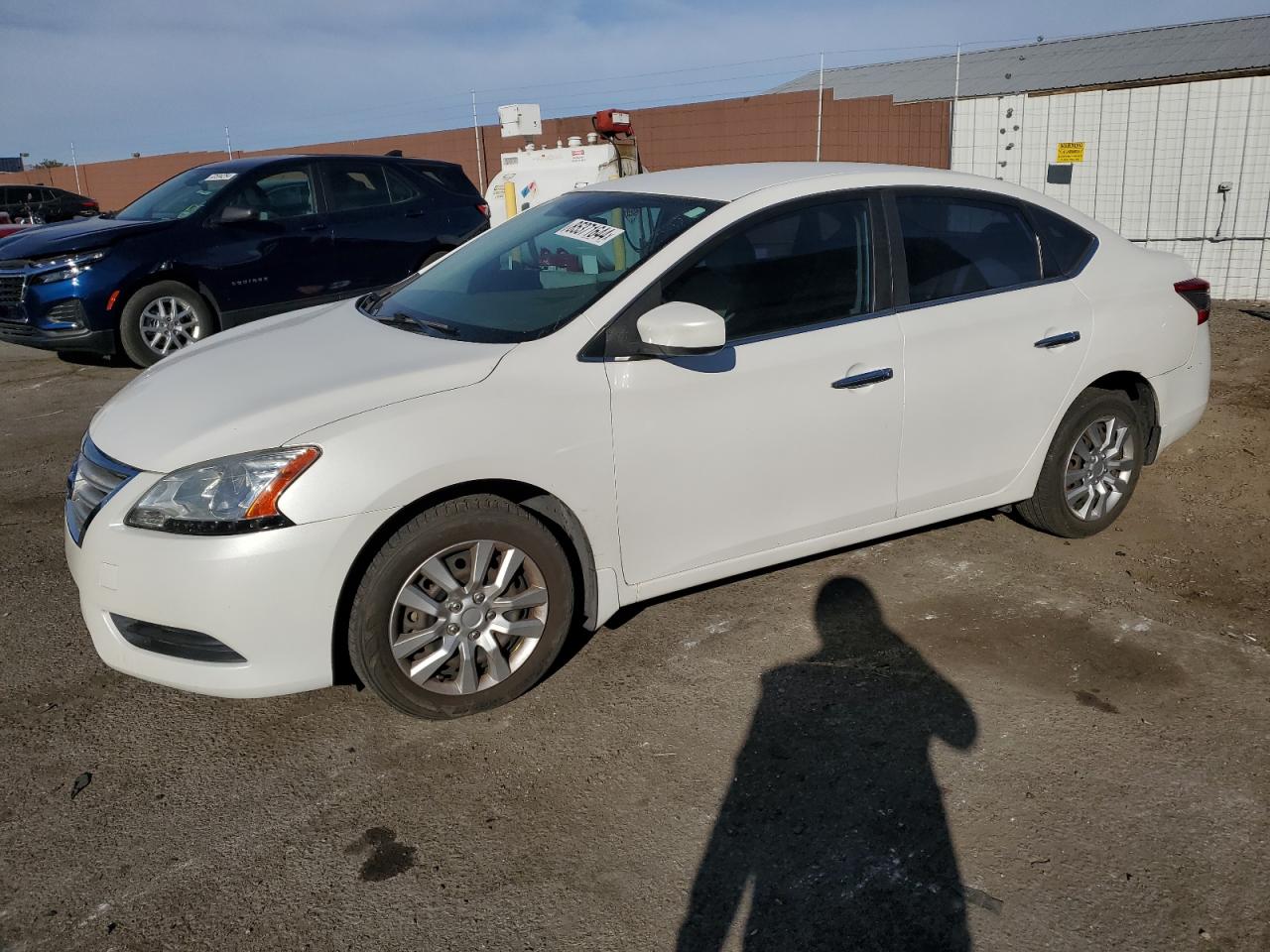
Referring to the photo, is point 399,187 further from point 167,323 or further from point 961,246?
point 961,246

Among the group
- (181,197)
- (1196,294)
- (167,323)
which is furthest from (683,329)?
(181,197)

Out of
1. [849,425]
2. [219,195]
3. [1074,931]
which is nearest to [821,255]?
[849,425]

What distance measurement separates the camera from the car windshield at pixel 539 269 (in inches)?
137

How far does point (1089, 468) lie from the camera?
4469mm

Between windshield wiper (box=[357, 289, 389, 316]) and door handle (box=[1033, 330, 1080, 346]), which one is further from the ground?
windshield wiper (box=[357, 289, 389, 316])

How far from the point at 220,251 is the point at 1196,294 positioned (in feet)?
22.8

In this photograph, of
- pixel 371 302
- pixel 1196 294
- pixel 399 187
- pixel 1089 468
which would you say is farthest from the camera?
pixel 399 187

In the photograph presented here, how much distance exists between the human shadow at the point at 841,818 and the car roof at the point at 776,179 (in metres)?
1.74

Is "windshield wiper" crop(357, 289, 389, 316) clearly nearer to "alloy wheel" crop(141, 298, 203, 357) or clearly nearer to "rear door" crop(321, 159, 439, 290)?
"alloy wheel" crop(141, 298, 203, 357)

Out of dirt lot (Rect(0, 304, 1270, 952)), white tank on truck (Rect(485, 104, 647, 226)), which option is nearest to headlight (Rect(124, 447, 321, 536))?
dirt lot (Rect(0, 304, 1270, 952))

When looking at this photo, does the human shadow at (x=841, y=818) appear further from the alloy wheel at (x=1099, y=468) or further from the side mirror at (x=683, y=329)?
the alloy wheel at (x=1099, y=468)

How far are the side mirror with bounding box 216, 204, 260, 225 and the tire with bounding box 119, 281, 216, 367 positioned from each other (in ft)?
2.04

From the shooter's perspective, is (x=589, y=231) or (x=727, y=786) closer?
(x=727, y=786)

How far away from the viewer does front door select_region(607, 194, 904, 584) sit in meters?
3.35
